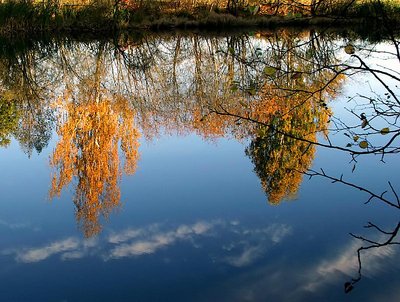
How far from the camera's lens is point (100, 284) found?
16.6 ft

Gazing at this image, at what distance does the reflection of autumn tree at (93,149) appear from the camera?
290 inches

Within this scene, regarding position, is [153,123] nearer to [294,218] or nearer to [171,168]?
[171,168]

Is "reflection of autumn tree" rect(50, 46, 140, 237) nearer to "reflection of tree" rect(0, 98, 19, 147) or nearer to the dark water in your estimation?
the dark water

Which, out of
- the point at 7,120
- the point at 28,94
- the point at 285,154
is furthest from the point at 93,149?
the point at 28,94

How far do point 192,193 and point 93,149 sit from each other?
3.63 metres

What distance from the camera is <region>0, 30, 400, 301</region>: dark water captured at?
4918 mm

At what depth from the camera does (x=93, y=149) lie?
1053 cm

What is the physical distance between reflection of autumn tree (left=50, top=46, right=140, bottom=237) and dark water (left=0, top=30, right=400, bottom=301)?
40 millimetres

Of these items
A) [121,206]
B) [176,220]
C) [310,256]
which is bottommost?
[310,256]

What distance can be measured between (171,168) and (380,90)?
6820 millimetres

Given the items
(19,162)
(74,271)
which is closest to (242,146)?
(19,162)

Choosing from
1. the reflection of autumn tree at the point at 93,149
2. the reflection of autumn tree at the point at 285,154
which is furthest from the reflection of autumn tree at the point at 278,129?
the reflection of autumn tree at the point at 93,149

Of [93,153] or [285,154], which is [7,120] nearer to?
[93,153]

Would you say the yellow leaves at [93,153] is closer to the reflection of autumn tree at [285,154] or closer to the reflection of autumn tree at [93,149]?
the reflection of autumn tree at [93,149]
